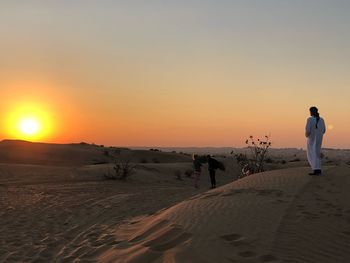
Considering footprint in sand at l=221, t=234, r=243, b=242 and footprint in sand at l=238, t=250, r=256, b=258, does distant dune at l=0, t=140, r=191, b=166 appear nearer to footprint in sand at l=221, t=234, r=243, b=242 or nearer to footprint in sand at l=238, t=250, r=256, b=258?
footprint in sand at l=221, t=234, r=243, b=242

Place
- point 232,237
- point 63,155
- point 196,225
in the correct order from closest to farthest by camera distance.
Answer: point 232,237 < point 196,225 < point 63,155

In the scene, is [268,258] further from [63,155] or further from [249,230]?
[63,155]

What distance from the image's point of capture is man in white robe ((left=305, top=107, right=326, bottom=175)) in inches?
547

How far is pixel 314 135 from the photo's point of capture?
555 inches

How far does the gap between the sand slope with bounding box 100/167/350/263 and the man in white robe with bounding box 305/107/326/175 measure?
224 cm

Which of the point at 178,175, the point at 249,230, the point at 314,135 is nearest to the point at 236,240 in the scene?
the point at 249,230

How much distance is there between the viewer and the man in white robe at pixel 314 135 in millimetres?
13898

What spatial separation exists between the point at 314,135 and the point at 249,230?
714 centimetres

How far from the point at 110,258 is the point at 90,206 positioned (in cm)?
737

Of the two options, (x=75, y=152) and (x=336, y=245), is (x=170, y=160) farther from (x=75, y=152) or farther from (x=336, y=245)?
(x=336, y=245)

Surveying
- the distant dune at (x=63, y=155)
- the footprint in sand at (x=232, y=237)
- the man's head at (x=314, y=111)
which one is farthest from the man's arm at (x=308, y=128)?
the distant dune at (x=63, y=155)

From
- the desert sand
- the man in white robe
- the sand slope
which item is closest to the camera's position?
the sand slope

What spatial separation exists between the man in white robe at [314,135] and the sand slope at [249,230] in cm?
224

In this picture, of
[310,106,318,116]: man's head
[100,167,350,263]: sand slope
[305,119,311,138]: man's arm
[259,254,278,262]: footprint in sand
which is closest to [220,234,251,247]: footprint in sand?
[100,167,350,263]: sand slope
